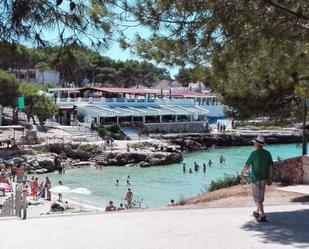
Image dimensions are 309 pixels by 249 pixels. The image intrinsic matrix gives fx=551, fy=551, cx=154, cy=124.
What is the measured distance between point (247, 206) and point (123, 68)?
9174 centimetres

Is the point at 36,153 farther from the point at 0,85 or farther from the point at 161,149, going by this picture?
the point at 161,149

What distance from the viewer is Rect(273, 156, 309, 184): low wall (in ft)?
45.9

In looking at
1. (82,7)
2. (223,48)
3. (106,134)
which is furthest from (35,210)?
(106,134)

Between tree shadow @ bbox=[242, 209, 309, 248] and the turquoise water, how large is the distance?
1805 centimetres

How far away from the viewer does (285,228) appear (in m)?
8.54

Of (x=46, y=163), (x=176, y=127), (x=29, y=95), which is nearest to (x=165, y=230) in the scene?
(x=46, y=163)

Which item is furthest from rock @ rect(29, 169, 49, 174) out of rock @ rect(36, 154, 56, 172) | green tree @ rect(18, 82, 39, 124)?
green tree @ rect(18, 82, 39, 124)

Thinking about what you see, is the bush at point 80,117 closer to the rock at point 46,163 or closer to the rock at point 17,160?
the rock at point 46,163

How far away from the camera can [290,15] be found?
7.94 metres

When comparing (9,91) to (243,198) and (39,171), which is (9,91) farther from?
(243,198)

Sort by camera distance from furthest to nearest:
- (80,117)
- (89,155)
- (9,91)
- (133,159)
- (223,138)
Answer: (223,138), (80,117), (9,91), (89,155), (133,159)

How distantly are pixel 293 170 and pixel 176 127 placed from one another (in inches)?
2378

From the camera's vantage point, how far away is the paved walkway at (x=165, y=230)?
298 inches

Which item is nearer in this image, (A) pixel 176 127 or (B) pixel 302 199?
(B) pixel 302 199
